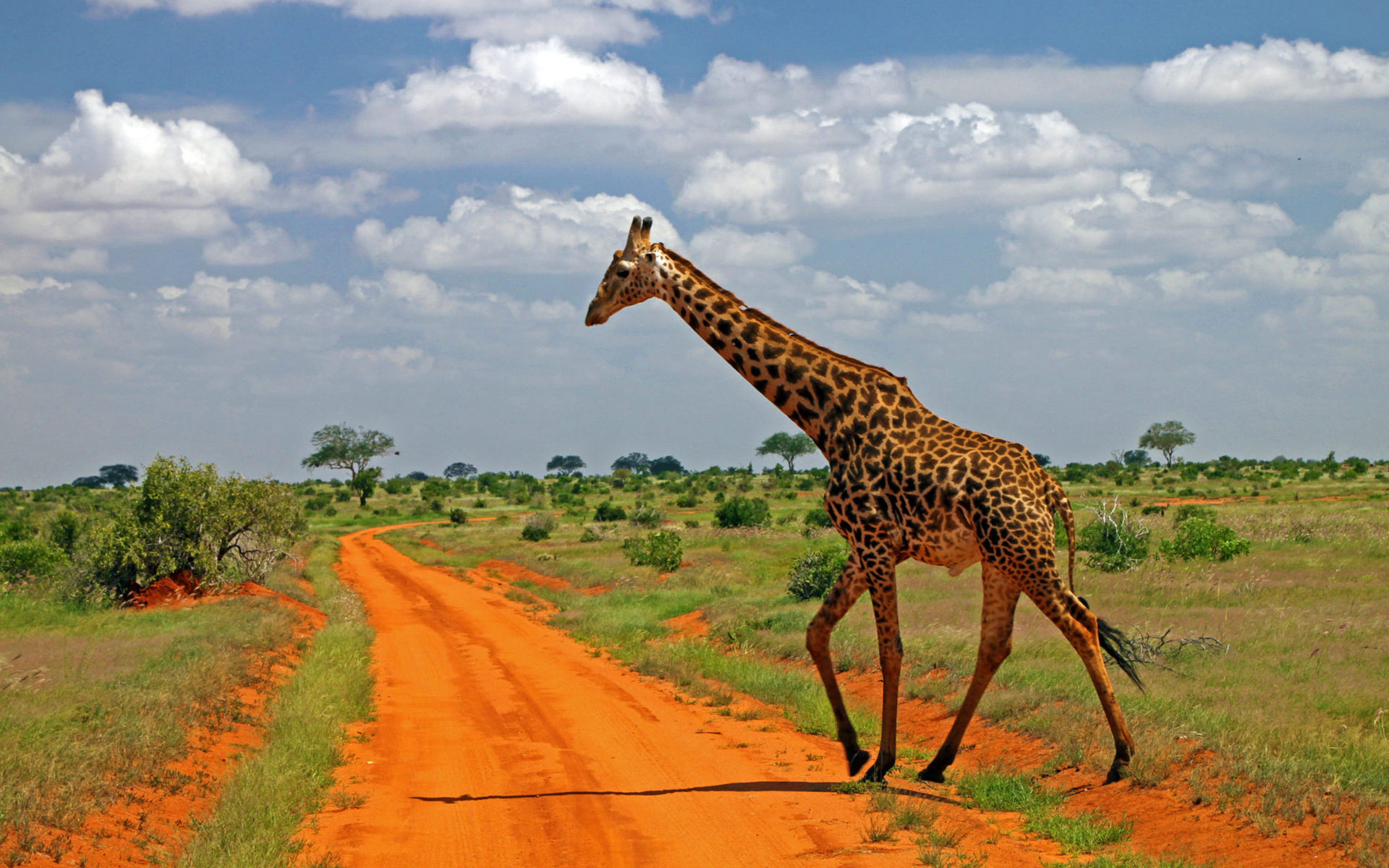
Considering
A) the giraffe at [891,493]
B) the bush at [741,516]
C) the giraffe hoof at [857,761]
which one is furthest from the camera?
the bush at [741,516]

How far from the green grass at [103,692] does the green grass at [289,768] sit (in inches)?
25.3

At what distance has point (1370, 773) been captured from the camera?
8.10m

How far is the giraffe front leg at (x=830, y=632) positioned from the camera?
30.7 ft

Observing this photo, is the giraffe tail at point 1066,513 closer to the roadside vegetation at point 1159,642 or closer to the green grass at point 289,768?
the roadside vegetation at point 1159,642

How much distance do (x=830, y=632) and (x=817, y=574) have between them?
12560 mm

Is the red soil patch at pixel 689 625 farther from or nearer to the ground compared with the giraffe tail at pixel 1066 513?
nearer to the ground

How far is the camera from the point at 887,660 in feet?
30.8

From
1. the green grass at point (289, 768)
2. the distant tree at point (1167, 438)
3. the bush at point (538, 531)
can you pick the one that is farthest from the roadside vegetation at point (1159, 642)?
the distant tree at point (1167, 438)

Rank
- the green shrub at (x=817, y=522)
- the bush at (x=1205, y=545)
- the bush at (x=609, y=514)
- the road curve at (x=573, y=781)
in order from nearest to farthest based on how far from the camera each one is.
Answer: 1. the road curve at (x=573, y=781)
2. the bush at (x=1205, y=545)
3. the green shrub at (x=817, y=522)
4. the bush at (x=609, y=514)

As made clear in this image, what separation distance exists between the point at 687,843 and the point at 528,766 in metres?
3.10

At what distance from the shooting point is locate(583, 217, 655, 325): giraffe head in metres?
10.3

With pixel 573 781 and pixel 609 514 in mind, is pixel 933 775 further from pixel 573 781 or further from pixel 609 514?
pixel 609 514

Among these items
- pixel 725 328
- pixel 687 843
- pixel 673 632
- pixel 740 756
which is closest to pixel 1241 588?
pixel 673 632

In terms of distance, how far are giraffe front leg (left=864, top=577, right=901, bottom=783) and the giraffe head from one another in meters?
3.57
